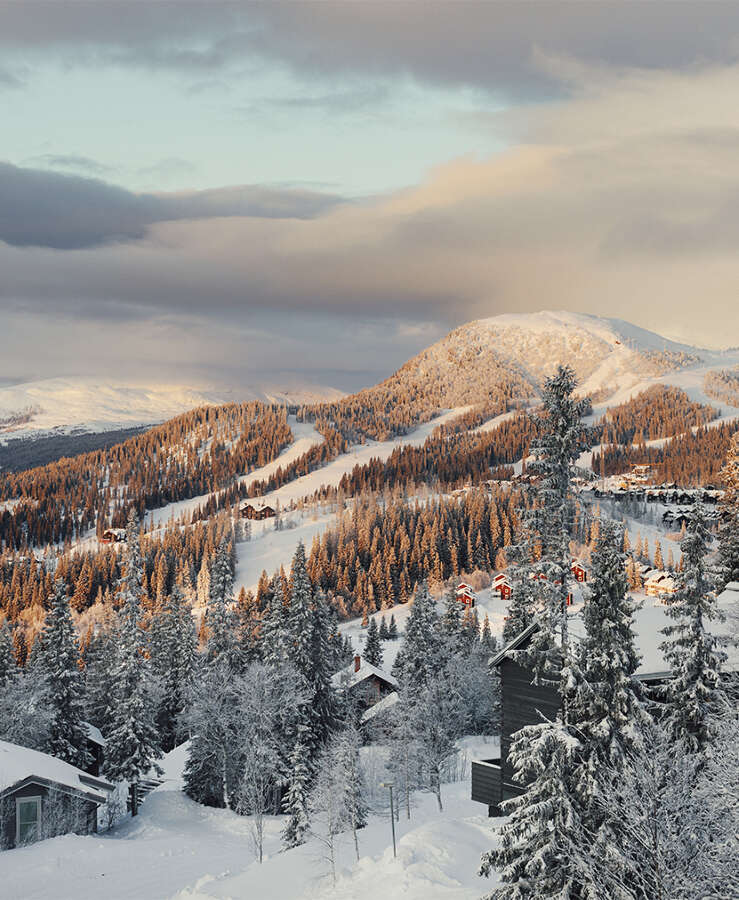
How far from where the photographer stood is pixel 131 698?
4956cm

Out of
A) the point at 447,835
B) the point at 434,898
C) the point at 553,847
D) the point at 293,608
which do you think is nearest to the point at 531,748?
the point at 553,847

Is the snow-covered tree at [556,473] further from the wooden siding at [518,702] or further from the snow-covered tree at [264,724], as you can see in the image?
the snow-covered tree at [264,724]

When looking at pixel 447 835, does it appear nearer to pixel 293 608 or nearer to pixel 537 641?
pixel 537 641

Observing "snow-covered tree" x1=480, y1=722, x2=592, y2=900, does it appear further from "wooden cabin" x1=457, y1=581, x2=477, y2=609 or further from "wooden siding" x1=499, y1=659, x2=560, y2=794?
"wooden cabin" x1=457, y1=581, x2=477, y2=609

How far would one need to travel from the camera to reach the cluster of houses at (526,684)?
2720 centimetres

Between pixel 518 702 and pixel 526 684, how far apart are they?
36.3 inches

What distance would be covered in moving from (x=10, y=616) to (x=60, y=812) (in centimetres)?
10007

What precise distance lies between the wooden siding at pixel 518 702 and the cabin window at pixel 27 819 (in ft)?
85.1

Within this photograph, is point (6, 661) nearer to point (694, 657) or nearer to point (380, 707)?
point (380, 707)

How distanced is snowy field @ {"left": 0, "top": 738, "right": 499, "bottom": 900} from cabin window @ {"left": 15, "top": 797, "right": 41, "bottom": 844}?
71.0 inches

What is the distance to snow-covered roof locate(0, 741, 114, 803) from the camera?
3866 cm

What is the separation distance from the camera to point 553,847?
54.0 ft

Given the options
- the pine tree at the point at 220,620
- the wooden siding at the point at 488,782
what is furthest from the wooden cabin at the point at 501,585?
the wooden siding at the point at 488,782

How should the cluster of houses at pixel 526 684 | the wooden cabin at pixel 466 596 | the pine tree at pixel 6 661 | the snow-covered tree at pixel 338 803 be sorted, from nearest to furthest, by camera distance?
1. the cluster of houses at pixel 526 684
2. the snow-covered tree at pixel 338 803
3. the pine tree at pixel 6 661
4. the wooden cabin at pixel 466 596
